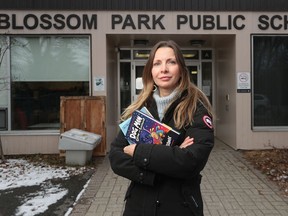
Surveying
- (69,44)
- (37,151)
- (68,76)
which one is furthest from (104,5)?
(37,151)

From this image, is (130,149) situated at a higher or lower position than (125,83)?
lower

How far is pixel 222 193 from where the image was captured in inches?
232

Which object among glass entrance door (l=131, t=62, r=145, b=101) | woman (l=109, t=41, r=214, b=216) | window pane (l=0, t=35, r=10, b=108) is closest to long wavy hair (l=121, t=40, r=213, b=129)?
woman (l=109, t=41, r=214, b=216)

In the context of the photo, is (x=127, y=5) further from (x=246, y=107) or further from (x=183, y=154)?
(x=183, y=154)

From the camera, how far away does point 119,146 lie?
221 centimetres

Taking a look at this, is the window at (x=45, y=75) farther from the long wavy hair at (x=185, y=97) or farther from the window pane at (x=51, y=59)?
the long wavy hair at (x=185, y=97)

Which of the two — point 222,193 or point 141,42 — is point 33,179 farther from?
point 141,42

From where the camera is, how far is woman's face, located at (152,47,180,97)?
2.17 m

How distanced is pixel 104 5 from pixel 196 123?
738 cm

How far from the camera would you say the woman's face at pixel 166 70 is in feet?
7.13

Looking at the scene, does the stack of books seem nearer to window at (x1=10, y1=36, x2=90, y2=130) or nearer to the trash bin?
the trash bin

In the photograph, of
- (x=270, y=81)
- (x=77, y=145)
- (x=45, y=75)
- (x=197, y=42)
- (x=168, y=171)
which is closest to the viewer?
(x=168, y=171)

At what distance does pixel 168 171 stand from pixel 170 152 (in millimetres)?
96

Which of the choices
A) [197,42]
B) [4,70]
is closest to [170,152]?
[4,70]
